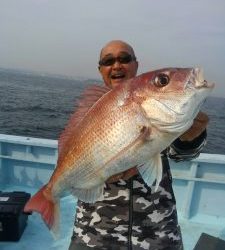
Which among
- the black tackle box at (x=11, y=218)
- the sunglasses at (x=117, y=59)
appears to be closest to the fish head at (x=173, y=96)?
the sunglasses at (x=117, y=59)

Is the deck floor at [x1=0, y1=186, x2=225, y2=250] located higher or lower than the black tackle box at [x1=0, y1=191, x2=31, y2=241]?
lower

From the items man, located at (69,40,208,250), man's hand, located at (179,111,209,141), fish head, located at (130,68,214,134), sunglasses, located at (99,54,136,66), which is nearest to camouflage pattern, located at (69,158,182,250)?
man, located at (69,40,208,250)

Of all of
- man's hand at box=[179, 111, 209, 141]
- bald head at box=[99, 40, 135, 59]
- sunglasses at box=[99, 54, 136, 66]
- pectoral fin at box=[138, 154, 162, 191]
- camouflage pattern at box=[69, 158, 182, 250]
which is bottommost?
camouflage pattern at box=[69, 158, 182, 250]

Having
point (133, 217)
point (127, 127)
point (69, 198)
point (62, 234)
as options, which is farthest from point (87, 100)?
point (69, 198)

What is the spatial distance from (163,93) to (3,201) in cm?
391

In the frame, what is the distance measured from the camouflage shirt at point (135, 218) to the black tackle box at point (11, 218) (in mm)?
2317

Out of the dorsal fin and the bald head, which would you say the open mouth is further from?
the dorsal fin

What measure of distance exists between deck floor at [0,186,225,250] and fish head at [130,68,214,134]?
363cm

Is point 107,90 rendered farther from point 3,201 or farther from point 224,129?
point 224,129

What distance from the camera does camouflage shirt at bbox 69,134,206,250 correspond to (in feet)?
9.66

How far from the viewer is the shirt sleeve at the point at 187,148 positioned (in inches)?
107

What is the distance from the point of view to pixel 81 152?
2.34 meters

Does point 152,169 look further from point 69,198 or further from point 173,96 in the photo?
point 69,198

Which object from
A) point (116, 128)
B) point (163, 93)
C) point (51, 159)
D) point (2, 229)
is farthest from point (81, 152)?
point (51, 159)
